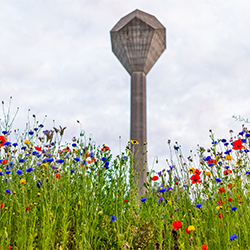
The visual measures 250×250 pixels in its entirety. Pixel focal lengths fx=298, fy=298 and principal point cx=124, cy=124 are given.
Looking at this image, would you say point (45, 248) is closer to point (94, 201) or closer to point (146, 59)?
point (94, 201)

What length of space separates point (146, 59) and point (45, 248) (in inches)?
485

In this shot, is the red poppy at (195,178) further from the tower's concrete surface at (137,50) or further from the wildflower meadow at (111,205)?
the tower's concrete surface at (137,50)

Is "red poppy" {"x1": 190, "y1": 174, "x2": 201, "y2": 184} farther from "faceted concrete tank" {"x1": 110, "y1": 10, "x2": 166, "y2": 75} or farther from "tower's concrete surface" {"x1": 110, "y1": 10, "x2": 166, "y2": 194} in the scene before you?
"faceted concrete tank" {"x1": 110, "y1": 10, "x2": 166, "y2": 75}

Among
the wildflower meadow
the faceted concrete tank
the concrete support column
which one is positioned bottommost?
the wildflower meadow

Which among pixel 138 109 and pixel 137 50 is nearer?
pixel 138 109

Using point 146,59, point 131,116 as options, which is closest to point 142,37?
point 146,59

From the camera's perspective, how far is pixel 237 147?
3.60 meters

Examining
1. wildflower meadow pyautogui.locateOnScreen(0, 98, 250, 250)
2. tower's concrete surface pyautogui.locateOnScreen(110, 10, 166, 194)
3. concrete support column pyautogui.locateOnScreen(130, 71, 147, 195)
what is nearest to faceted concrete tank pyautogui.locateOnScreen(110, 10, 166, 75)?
tower's concrete surface pyautogui.locateOnScreen(110, 10, 166, 194)

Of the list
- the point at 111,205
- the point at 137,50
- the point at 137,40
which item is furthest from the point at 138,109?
the point at 111,205

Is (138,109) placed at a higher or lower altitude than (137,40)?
lower

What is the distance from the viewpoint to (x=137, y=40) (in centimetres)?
1414

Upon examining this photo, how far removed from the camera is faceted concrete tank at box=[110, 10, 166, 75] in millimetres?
14141

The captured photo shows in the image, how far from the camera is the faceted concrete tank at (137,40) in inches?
557

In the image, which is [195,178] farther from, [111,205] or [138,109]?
[138,109]
